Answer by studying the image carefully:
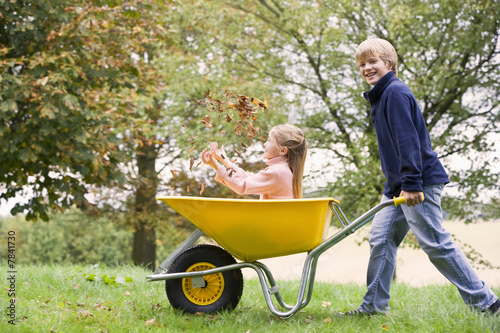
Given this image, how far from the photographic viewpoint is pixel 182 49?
10.9 meters

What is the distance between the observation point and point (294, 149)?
306cm

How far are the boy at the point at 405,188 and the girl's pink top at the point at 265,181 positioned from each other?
1.84 feet

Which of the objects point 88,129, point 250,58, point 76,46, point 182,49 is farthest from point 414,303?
point 182,49

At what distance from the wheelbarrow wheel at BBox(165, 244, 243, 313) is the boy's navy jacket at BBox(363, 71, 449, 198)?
1.03 metres

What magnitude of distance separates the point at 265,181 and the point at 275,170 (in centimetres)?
9

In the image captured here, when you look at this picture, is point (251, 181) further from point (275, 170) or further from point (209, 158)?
point (209, 158)

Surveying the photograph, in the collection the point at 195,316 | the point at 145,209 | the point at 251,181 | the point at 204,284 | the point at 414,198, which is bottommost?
the point at 195,316

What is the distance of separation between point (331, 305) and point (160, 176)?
741 cm

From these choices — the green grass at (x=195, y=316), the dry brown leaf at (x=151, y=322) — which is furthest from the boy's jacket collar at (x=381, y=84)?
the dry brown leaf at (x=151, y=322)

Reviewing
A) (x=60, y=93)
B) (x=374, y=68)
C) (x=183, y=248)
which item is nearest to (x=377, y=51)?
(x=374, y=68)

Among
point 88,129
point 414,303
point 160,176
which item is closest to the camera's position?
point 414,303

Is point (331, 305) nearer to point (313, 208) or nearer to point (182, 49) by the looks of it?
point (313, 208)

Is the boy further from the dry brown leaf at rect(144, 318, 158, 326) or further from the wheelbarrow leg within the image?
the dry brown leaf at rect(144, 318, 158, 326)

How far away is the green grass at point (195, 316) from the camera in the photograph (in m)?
2.70
